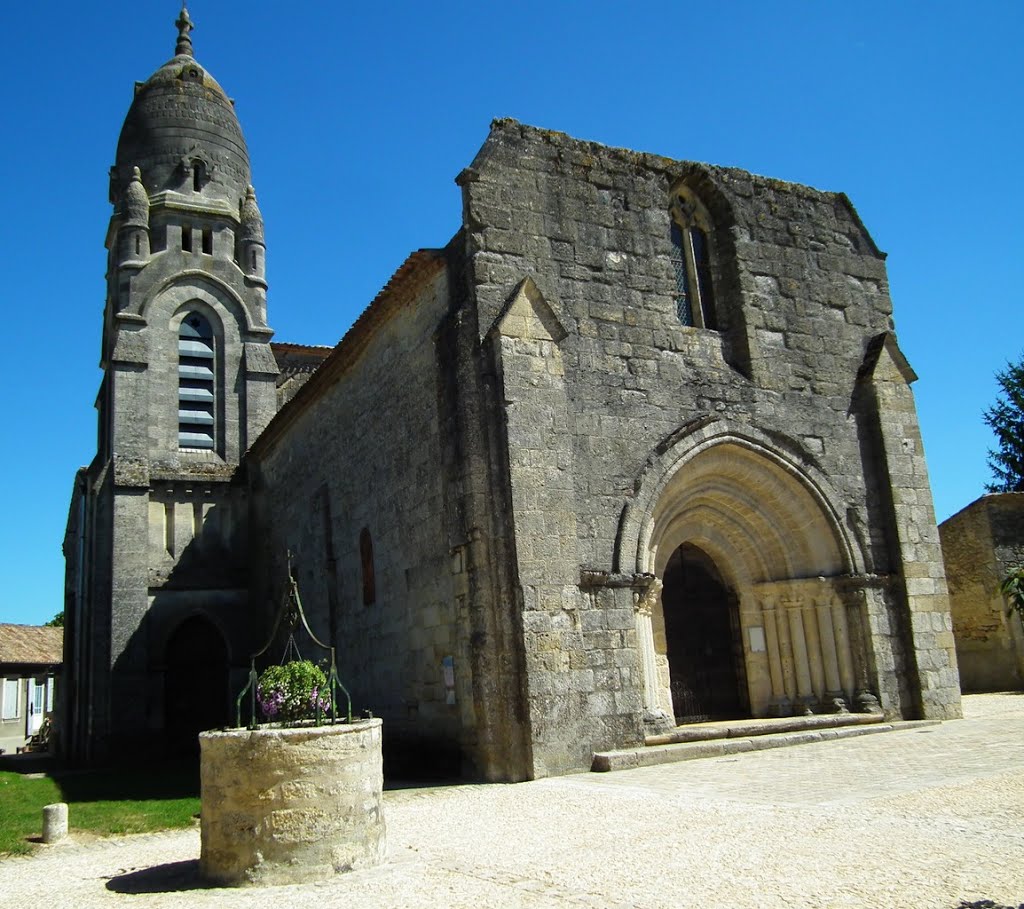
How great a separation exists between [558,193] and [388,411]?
3499 millimetres

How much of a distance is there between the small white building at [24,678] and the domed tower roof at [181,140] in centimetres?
1485

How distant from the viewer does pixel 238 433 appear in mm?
19406

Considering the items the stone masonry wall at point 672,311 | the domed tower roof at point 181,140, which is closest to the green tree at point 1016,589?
the stone masonry wall at point 672,311

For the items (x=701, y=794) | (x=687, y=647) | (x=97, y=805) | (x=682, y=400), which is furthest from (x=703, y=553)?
(x=97, y=805)

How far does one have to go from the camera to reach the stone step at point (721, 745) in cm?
916

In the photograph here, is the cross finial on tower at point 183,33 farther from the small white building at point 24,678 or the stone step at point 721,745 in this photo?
the stone step at point 721,745

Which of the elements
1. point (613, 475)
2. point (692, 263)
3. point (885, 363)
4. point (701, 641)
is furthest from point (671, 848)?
point (885, 363)

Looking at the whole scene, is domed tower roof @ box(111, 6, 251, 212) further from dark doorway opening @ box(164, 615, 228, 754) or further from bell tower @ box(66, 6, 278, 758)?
dark doorway opening @ box(164, 615, 228, 754)

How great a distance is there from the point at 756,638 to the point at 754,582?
0.70 meters

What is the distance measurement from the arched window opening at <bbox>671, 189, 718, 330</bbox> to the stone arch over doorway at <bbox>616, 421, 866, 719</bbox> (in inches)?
66.0

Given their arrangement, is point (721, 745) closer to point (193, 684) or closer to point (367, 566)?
point (367, 566)

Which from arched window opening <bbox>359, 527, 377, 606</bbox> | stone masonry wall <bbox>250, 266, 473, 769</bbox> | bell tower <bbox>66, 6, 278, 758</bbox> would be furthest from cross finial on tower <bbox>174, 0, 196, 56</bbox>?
arched window opening <bbox>359, 527, 377, 606</bbox>

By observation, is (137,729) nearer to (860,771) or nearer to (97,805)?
(97,805)

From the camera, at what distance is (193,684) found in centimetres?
1769
